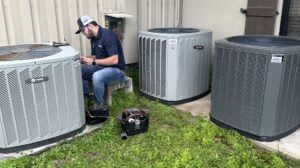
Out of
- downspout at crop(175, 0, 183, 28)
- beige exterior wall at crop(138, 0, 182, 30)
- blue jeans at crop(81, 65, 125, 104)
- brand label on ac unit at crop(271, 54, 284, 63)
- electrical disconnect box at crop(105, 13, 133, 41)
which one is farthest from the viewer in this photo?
downspout at crop(175, 0, 183, 28)

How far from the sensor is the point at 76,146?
2.79 meters

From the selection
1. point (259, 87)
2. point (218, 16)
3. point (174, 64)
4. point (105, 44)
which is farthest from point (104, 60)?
point (218, 16)

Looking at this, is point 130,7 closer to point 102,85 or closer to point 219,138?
point 102,85

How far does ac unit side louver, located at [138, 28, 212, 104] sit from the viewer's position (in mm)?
3594

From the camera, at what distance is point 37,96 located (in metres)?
2.58

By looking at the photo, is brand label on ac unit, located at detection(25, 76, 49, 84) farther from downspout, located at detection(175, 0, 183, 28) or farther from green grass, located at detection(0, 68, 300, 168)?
downspout, located at detection(175, 0, 183, 28)

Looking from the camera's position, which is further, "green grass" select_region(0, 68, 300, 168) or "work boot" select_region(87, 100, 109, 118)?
"work boot" select_region(87, 100, 109, 118)

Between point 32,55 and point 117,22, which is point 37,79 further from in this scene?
point 117,22

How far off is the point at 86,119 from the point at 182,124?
109cm

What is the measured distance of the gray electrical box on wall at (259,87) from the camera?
2.63 metres

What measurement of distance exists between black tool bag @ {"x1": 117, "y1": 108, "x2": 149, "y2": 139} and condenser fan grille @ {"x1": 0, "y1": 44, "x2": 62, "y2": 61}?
95 cm

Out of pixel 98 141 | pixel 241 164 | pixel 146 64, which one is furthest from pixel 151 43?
pixel 241 164

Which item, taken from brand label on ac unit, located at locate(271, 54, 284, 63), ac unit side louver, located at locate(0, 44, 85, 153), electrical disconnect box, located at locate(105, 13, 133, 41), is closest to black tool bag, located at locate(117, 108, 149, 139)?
ac unit side louver, located at locate(0, 44, 85, 153)

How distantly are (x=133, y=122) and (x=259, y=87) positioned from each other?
50.6 inches
